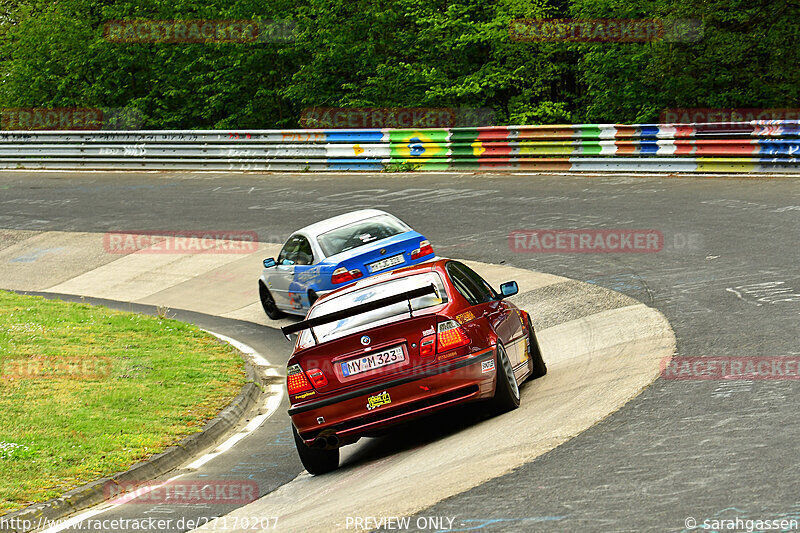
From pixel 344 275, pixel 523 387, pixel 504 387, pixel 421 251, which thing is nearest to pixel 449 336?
pixel 504 387

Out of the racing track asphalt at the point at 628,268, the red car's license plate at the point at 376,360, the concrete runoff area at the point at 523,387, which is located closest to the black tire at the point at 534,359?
the concrete runoff area at the point at 523,387

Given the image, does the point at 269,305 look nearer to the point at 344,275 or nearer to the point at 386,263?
the point at 344,275

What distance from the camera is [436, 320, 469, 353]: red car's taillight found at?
837 cm

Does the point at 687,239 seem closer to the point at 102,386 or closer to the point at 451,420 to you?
the point at 451,420

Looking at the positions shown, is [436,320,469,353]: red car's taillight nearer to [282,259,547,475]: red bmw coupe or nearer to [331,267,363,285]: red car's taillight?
[282,259,547,475]: red bmw coupe

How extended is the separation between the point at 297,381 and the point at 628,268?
26.5ft

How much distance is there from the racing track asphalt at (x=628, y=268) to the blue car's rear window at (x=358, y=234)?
2.59 m

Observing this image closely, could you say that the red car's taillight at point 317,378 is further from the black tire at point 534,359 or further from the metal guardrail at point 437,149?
the metal guardrail at point 437,149

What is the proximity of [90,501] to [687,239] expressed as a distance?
35.5ft

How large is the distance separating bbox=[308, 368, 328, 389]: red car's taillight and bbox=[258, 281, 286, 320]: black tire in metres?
8.31

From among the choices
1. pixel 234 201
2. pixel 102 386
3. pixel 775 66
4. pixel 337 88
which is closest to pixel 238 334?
pixel 102 386

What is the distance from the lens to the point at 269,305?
16812 millimetres

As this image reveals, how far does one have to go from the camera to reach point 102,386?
11.8m

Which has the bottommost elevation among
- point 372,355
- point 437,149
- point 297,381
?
point 437,149
